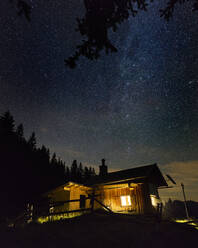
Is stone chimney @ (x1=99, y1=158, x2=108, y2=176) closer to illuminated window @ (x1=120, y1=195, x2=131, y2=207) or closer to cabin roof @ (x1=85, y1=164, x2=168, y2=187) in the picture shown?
cabin roof @ (x1=85, y1=164, x2=168, y2=187)

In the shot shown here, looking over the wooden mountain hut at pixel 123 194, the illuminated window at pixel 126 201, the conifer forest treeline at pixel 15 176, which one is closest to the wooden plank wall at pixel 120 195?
the wooden mountain hut at pixel 123 194

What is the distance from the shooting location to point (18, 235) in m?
A: 7.95

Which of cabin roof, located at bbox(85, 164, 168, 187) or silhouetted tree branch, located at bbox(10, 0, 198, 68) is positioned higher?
silhouetted tree branch, located at bbox(10, 0, 198, 68)

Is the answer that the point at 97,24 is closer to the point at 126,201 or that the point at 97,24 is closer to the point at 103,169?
the point at 126,201

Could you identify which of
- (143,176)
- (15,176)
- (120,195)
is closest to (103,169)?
(120,195)

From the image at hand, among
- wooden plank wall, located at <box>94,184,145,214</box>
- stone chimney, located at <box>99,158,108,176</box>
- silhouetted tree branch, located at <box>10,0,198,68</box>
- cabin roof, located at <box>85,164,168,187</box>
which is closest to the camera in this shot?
silhouetted tree branch, located at <box>10,0,198,68</box>

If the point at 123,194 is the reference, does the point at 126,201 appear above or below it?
below

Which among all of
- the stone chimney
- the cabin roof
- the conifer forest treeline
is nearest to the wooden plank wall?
the cabin roof

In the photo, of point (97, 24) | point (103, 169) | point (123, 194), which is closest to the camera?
point (97, 24)

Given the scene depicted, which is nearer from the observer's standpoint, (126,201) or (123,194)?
(126,201)

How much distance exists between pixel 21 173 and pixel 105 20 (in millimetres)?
36597

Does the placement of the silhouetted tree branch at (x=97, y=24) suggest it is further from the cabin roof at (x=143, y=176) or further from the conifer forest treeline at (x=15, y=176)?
the conifer forest treeline at (x=15, y=176)

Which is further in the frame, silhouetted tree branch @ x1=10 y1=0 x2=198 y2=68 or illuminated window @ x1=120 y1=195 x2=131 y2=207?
illuminated window @ x1=120 y1=195 x2=131 y2=207

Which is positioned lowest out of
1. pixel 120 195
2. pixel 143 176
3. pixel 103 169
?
pixel 120 195
